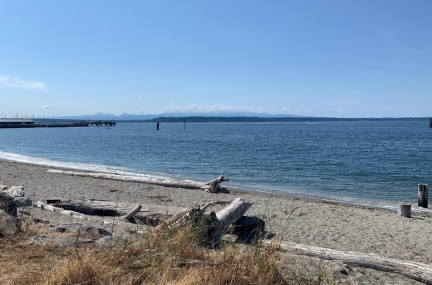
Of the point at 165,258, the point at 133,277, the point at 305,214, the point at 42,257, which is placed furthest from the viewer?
the point at 305,214

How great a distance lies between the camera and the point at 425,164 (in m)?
28.9

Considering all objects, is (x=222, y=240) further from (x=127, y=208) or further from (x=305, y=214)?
(x=305, y=214)

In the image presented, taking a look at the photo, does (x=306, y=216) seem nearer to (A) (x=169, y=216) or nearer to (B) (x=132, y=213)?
(A) (x=169, y=216)

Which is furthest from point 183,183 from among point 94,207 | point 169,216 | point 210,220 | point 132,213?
point 210,220

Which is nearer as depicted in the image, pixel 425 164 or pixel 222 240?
pixel 222 240

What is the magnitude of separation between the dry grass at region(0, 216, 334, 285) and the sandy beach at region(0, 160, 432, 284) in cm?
142

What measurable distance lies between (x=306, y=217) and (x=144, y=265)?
30.2 ft

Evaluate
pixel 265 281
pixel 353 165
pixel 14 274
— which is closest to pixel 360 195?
pixel 353 165

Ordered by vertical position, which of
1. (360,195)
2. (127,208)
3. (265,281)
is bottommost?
(360,195)

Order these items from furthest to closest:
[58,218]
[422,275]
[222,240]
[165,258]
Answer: [58,218] → [422,275] → [222,240] → [165,258]

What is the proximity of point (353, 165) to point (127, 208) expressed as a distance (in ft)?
75.3

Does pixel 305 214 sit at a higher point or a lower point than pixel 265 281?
lower

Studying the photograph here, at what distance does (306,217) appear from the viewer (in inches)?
481

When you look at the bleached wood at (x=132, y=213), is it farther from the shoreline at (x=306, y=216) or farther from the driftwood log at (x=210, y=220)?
the driftwood log at (x=210, y=220)
